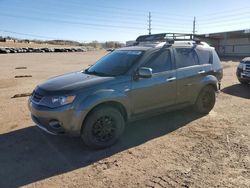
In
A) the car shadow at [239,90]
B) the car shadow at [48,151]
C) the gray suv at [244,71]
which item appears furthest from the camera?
the gray suv at [244,71]

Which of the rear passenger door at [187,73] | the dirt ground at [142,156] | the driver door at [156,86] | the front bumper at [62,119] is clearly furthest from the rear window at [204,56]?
the front bumper at [62,119]

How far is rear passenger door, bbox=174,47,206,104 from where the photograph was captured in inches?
223

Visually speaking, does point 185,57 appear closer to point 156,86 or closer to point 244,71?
point 156,86

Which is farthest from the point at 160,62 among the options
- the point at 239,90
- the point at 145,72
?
the point at 239,90

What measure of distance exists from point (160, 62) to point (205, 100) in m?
1.85

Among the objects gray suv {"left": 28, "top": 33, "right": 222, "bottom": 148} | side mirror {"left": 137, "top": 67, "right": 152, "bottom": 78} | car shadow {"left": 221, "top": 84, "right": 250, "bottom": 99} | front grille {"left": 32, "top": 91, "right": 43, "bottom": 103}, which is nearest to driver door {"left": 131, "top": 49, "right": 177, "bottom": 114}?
gray suv {"left": 28, "top": 33, "right": 222, "bottom": 148}

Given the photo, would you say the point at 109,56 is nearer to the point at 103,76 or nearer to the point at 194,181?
the point at 103,76

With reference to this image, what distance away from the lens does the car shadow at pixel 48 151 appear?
12.3 feet

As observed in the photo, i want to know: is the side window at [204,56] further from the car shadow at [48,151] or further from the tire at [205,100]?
the car shadow at [48,151]

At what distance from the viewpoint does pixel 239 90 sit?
9.58m

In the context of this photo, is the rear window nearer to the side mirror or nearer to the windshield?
the windshield

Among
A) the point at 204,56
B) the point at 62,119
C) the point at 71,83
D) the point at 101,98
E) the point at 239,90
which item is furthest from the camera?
the point at 239,90

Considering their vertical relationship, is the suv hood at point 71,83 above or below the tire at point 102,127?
above

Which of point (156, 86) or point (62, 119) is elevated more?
point (156, 86)
